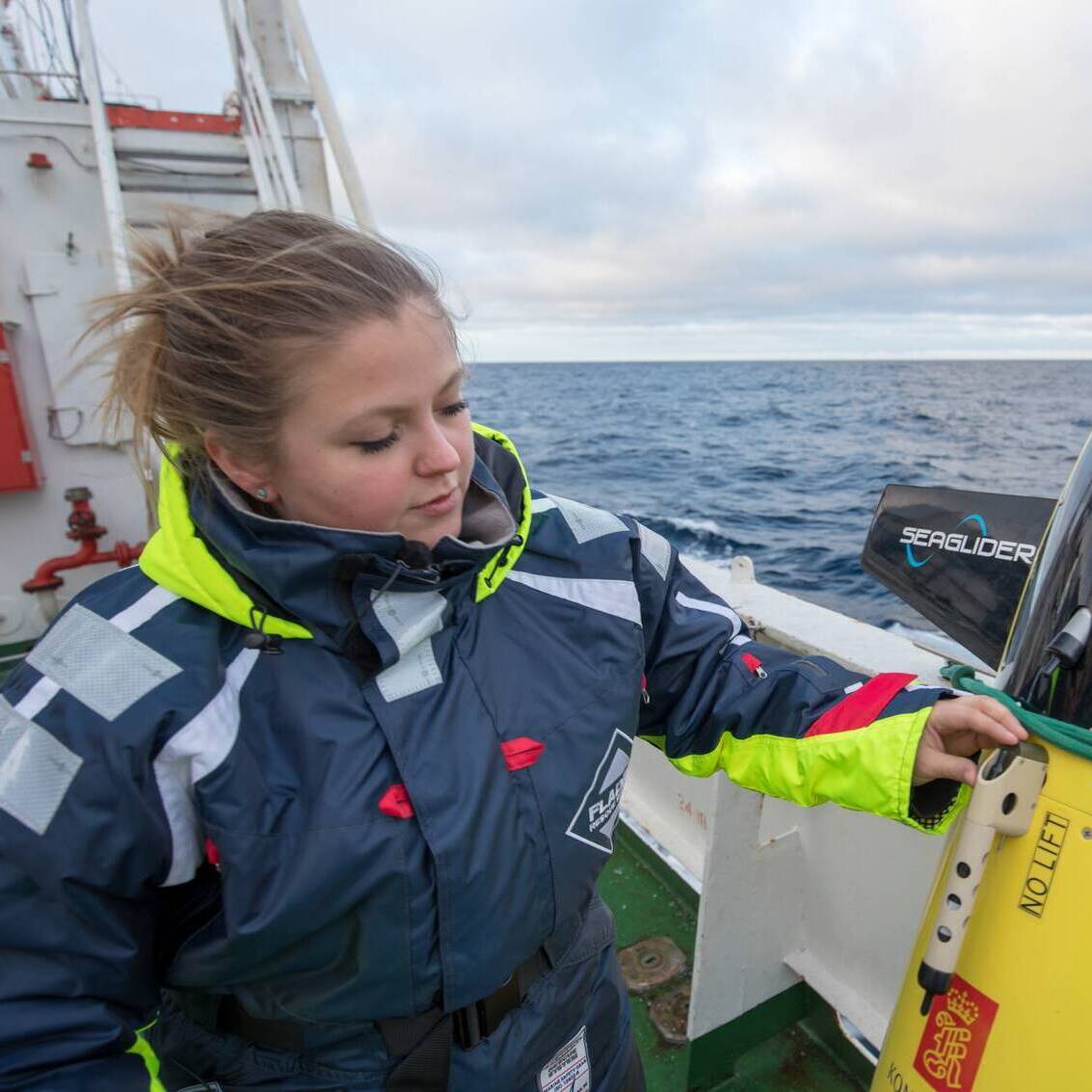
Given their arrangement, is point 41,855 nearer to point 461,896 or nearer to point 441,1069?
point 461,896

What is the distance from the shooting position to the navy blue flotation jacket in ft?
2.73

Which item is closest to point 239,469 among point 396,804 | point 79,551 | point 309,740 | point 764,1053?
point 309,740

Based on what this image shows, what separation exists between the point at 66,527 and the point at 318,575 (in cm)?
420

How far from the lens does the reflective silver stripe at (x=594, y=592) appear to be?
1209 millimetres

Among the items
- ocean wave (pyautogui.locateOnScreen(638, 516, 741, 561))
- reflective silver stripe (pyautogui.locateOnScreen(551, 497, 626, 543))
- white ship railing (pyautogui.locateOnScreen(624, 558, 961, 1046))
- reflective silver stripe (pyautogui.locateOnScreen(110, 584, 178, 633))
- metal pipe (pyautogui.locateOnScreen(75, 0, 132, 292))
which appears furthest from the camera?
ocean wave (pyautogui.locateOnScreen(638, 516, 741, 561))

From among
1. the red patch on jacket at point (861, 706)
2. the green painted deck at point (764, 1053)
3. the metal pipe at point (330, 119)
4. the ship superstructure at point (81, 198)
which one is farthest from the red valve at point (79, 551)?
the red patch on jacket at point (861, 706)

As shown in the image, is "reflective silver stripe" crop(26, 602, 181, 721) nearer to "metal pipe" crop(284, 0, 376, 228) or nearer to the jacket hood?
the jacket hood

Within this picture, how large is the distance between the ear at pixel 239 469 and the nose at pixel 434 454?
0.21m

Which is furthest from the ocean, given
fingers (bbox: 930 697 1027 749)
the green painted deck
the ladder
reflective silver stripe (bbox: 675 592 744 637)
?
the green painted deck

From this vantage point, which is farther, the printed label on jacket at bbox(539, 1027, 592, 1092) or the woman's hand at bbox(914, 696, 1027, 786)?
the printed label on jacket at bbox(539, 1027, 592, 1092)

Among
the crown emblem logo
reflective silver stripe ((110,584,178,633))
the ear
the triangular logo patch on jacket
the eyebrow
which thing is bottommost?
the crown emblem logo

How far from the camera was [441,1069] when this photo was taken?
1.07 meters

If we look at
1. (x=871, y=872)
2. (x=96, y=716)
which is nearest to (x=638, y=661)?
(x=96, y=716)

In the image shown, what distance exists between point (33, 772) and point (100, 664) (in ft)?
0.43
